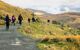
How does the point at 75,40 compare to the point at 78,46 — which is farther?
the point at 75,40

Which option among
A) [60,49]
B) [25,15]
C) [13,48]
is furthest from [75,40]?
[25,15]

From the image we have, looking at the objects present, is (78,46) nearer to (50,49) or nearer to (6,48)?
(50,49)

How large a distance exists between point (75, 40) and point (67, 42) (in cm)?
80

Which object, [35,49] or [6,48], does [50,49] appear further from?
[6,48]

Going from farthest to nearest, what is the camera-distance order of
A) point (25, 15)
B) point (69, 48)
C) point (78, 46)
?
point (25, 15) < point (78, 46) < point (69, 48)

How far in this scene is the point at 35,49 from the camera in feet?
94.5

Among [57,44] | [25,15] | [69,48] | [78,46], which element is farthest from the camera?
[25,15]

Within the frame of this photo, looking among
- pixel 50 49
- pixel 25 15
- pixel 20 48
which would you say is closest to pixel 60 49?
pixel 50 49

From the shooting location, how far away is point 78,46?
30.5 meters

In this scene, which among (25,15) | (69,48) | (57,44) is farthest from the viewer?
(25,15)

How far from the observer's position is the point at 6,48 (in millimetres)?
29219

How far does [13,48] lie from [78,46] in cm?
515

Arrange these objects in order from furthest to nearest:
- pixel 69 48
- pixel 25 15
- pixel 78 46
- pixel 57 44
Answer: pixel 25 15, pixel 57 44, pixel 78 46, pixel 69 48

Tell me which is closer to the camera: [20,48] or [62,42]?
[20,48]
